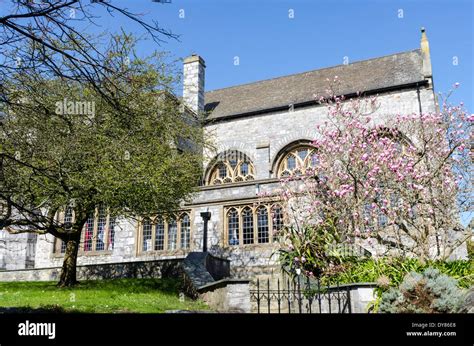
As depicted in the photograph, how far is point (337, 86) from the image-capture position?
23703 millimetres

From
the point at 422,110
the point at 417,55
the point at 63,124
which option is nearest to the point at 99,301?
the point at 63,124

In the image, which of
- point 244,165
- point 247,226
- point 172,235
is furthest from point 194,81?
point 247,226

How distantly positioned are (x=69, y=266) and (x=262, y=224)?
731 centimetres

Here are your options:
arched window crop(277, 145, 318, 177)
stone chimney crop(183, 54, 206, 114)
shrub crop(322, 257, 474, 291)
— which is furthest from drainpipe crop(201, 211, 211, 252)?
stone chimney crop(183, 54, 206, 114)

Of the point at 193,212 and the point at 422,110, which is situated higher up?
the point at 422,110

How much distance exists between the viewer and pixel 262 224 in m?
17.6

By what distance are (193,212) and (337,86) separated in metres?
10.9

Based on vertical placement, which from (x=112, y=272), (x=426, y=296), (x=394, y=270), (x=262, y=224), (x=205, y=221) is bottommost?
(x=426, y=296)

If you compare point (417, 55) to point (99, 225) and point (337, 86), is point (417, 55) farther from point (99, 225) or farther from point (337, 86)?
point (99, 225)

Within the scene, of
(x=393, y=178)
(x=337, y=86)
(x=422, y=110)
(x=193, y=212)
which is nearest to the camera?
(x=393, y=178)

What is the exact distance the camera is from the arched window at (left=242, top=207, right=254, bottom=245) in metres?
17.7

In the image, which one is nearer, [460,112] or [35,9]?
[35,9]

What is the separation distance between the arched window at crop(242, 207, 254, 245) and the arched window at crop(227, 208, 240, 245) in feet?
0.92

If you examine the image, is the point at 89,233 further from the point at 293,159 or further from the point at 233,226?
the point at 293,159
